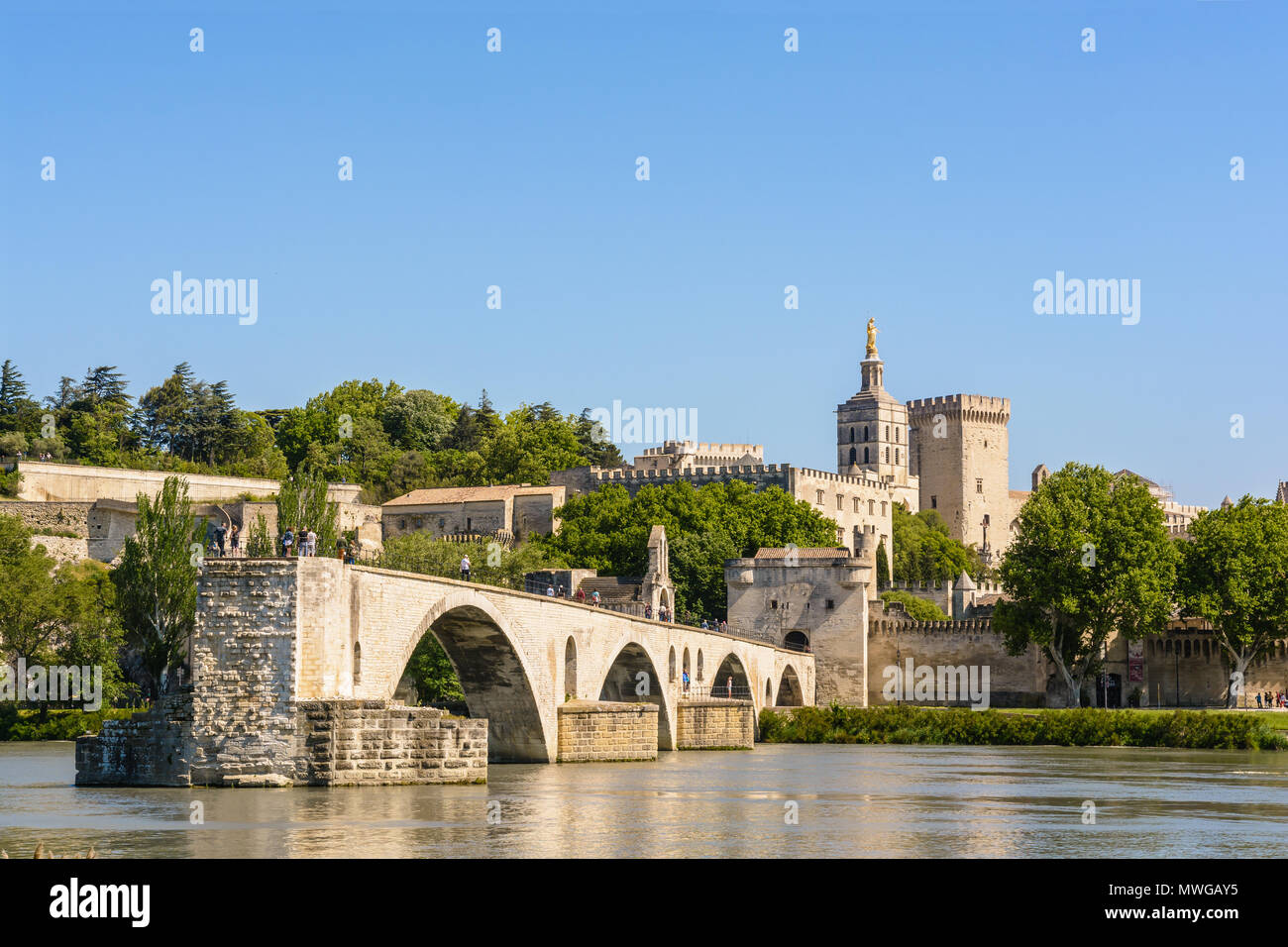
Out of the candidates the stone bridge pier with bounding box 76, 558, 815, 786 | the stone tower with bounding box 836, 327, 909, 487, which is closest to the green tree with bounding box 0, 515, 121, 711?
the stone bridge pier with bounding box 76, 558, 815, 786

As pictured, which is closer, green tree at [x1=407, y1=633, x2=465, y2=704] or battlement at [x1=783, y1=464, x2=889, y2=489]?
green tree at [x1=407, y1=633, x2=465, y2=704]

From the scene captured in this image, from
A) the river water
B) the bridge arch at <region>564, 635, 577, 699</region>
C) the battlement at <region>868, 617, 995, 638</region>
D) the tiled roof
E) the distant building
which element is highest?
the tiled roof

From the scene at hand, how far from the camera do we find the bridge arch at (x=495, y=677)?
3947 cm

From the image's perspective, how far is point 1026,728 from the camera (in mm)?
60812

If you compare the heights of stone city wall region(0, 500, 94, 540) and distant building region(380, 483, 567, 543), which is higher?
distant building region(380, 483, 567, 543)

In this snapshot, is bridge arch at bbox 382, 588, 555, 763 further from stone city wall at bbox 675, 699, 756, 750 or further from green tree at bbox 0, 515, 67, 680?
green tree at bbox 0, 515, 67, 680

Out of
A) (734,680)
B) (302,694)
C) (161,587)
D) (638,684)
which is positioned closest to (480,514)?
(734,680)

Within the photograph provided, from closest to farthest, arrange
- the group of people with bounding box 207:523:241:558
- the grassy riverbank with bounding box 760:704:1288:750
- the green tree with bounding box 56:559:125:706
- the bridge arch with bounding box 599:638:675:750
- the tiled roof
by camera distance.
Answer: the group of people with bounding box 207:523:241:558
the bridge arch with bounding box 599:638:675:750
the grassy riverbank with bounding box 760:704:1288:750
the green tree with bounding box 56:559:125:706
the tiled roof

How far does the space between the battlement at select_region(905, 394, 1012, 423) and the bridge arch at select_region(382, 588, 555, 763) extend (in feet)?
326

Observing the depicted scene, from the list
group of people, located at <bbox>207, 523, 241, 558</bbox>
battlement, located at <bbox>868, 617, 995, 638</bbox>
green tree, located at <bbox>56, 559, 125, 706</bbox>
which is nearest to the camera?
group of people, located at <bbox>207, 523, 241, 558</bbox>

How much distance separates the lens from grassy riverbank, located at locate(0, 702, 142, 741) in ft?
190

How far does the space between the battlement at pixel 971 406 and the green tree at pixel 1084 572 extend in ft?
206

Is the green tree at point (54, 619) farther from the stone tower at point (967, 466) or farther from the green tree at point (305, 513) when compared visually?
the stone tower at point (967, 466)

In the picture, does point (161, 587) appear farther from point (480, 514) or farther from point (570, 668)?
point (480, 514)
